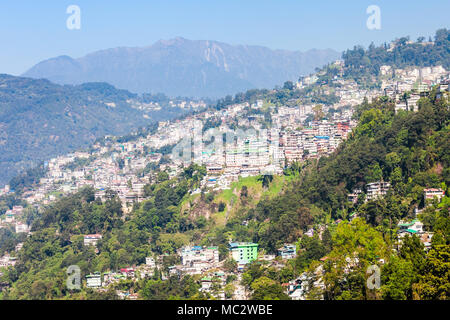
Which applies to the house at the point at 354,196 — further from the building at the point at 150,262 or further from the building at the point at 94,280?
the building at the point at 94,280

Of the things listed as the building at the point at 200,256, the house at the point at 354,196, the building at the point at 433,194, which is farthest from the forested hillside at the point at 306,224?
the building at the point at 200,256

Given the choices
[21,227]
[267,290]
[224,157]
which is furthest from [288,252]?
[21,227]

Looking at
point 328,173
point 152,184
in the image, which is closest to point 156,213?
point 152,184

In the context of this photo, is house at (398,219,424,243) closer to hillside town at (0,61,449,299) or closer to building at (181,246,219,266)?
hillside town at (0,61,449,299)

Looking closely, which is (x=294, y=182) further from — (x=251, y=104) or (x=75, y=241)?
(x=251, y=104)

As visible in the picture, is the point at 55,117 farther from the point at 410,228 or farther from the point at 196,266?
the point at 410,228
